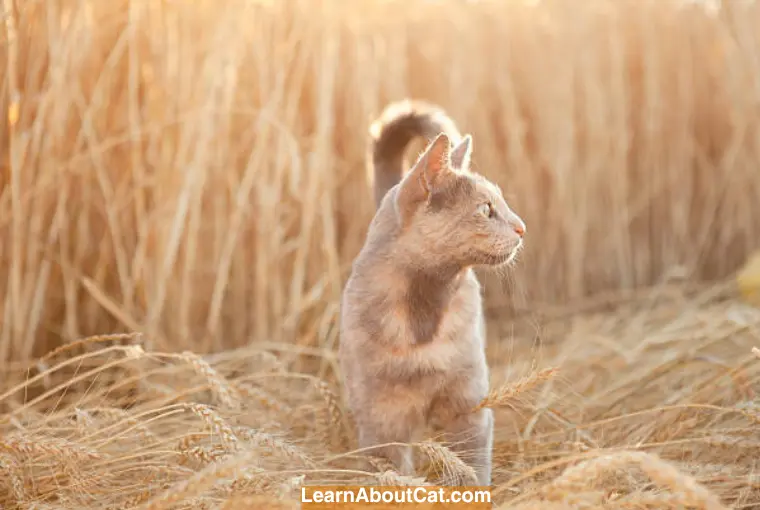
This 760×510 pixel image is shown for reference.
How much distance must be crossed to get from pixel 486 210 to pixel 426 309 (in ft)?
0.73

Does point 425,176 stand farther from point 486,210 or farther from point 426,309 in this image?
point 426,309

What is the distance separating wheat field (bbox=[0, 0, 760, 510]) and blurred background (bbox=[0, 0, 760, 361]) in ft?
0.03

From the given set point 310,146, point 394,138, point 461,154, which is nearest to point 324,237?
point 310,146

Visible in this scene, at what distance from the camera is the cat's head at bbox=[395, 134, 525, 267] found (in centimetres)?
144

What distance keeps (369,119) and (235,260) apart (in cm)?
65

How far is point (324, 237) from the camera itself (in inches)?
94.1

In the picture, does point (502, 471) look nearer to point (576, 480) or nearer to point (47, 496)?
point (576, 480)

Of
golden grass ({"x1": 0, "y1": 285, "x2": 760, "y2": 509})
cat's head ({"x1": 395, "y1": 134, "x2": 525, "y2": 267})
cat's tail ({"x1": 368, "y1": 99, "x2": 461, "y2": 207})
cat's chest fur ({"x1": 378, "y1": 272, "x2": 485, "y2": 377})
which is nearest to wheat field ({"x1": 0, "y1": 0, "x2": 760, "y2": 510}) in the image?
golden grass ({"x1": 0, "y1": 285, "x2": 760, "y2": 509})

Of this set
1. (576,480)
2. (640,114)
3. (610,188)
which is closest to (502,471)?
(576,480)

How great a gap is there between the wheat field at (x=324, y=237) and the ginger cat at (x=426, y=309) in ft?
0.33

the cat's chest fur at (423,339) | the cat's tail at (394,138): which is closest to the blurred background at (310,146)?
the cat's tail at (394,138)

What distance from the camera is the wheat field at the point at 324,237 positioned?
1.42m

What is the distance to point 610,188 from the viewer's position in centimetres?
298

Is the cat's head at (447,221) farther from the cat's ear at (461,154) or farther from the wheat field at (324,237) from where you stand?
the wheat field at (324,237)
